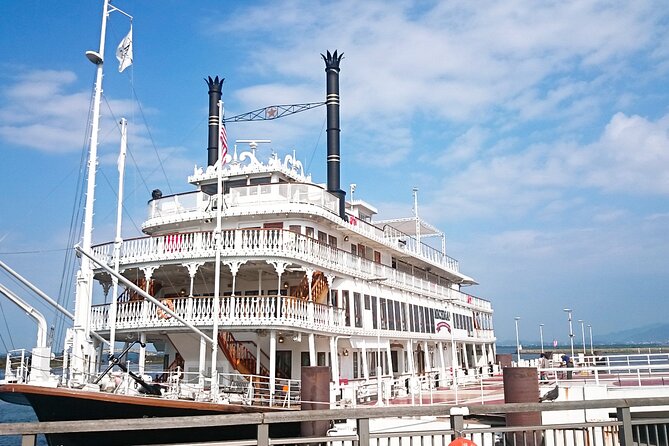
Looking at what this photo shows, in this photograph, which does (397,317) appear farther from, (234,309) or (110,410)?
(110,410)

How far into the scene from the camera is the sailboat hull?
1379cm

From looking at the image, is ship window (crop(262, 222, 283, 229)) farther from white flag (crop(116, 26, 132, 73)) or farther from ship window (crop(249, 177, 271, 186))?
white flag (crop(116, 26, 132, 73))

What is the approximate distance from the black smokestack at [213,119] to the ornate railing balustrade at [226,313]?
37.0 feet

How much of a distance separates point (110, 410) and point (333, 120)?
63.0 ft

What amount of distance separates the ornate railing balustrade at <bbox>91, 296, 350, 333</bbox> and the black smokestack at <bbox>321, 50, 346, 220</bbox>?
8.73 metres

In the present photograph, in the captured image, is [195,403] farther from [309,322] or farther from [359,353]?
[359,353]

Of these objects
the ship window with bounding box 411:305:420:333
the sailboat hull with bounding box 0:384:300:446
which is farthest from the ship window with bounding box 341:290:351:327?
the sailboat hull with bounding box 0:384:300:446

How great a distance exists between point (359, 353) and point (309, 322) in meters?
6.41

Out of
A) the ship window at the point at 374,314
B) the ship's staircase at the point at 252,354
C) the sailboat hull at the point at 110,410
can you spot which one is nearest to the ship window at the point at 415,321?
the ship window at the point at 374,314

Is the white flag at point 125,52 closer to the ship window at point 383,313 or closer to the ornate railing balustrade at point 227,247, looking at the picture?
Result: the ornate railing balustrade at point 227,247

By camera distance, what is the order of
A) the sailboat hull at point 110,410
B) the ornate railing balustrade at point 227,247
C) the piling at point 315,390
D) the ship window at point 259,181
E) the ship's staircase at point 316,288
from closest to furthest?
the sailboat hull at point 110,410 → the piling at point 315,390 → the ornate railing balustrade at point 227,247 → the ship's staircase at point 316,288 → the ship window at point 259,181

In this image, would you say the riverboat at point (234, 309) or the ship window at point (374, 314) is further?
the ship window at point (374, 314)

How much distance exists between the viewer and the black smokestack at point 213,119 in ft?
98.8

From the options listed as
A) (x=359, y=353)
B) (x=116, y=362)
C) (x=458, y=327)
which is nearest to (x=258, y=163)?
(x=359, y=353)
